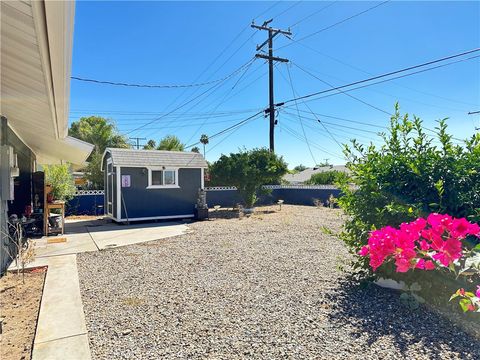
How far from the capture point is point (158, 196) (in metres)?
11.5

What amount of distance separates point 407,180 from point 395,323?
5.95ft

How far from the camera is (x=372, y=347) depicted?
2412 millimetres

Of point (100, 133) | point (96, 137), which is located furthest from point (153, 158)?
point (96, 137)

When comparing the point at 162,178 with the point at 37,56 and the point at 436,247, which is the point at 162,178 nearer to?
the point at 37,56

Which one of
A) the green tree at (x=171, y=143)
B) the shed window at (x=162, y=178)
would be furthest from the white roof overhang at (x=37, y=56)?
the green tree at (x=171, y=143)

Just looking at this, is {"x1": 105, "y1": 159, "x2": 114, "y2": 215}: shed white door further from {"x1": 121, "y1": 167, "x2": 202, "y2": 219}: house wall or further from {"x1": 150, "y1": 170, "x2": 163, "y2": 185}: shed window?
{"x1": 150, "y1": 170, "x2": 163, "y2": 185}: shed window

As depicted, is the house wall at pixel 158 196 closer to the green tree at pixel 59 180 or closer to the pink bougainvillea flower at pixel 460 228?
the green tree at pixel 59 180

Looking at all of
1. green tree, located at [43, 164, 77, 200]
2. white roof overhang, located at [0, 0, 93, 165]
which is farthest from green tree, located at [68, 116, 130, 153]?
white roof overhang, located at [0, 0, 93, 165]

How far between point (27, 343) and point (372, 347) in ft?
10.00

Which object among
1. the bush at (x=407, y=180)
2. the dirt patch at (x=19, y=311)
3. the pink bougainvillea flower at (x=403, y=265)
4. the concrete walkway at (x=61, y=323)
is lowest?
the dirt patch at (x=19, y=311)

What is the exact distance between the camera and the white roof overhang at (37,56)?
1.60 metres

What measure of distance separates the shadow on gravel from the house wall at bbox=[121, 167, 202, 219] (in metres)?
9.05

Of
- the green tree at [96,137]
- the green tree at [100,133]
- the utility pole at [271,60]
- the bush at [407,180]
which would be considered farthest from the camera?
the green tree at [100,133]

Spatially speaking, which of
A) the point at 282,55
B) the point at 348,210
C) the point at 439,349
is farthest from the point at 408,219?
the point at 282,55
